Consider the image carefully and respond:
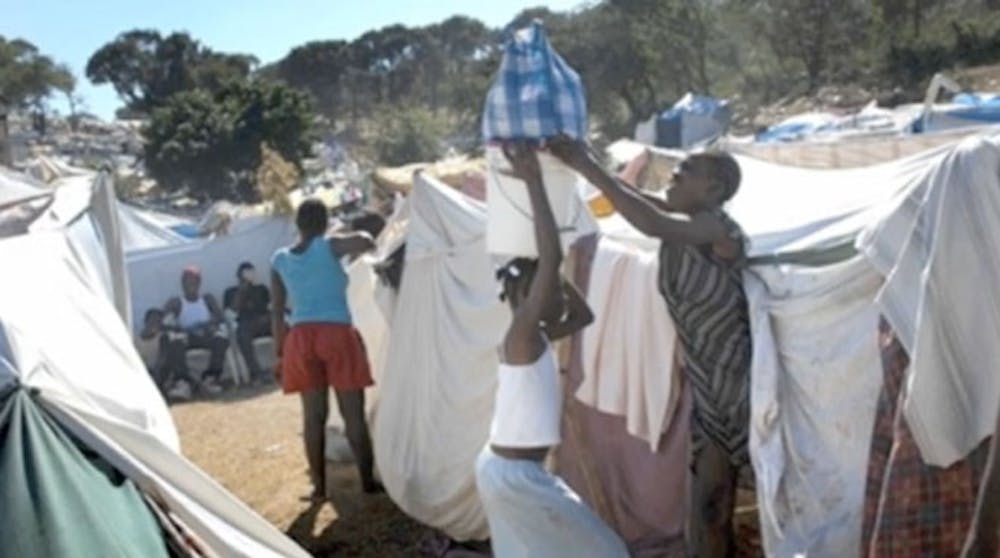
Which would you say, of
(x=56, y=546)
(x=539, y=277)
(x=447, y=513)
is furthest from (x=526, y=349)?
(x=447, y=513)

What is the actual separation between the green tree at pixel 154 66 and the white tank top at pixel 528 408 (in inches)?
2223

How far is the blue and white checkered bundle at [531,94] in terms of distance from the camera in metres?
3.00

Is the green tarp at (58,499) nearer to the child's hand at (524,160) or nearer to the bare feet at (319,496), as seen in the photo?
the child's hand at (524,160)

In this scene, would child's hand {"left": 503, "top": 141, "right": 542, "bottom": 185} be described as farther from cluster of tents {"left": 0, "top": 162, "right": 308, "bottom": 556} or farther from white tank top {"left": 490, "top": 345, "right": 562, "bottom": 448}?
cluster of tents {"left": 0, "top": 162, "right": 308, "bottom": 556}

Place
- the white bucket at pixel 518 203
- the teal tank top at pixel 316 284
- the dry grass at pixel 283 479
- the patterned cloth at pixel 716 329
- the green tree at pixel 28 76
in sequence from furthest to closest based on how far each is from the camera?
the green tree at pixel 28 76 < the teal tank top at pixel 316 284 < the dry grass at pixel 283 479 < the patterned cloth at pixel 716 329 < the white bucket at pixel 518 203

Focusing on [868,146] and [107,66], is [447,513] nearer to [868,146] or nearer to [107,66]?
[868,146]

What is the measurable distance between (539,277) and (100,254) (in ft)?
8.55

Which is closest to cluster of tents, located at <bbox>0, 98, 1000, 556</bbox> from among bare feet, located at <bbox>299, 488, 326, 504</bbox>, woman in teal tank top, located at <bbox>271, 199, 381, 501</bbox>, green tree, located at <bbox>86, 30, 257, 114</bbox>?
woman in teal tank top, located at <bbox>271, 199, 381, 501</bbox>

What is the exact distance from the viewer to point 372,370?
19.2ft

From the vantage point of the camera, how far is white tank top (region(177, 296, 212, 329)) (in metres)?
10.4

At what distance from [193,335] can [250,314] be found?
604 mm

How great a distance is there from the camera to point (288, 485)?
617 cm

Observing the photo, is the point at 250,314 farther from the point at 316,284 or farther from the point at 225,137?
the point at 225,137

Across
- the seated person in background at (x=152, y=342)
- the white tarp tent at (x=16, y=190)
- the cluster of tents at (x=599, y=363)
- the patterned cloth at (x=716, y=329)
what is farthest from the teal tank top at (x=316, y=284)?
the seated person in background at (x=152, y=342)
